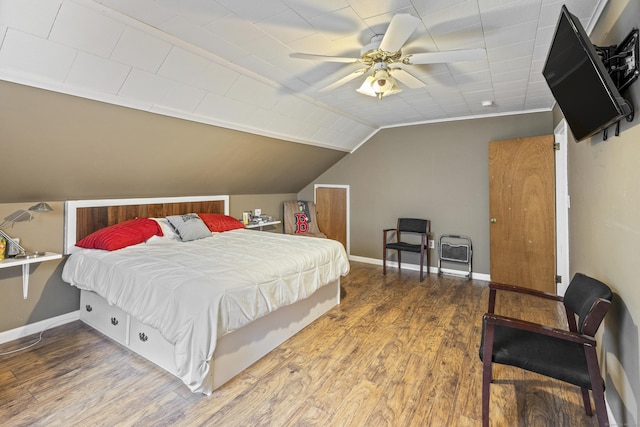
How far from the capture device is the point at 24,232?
9.27 feet

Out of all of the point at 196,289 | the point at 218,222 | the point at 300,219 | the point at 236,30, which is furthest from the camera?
the point at 300,219

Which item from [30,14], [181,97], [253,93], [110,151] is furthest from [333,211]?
[30,14]

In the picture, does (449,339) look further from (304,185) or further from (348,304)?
(304,185)

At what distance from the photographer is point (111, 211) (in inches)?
136

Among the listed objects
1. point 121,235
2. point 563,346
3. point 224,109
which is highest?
point 224,109

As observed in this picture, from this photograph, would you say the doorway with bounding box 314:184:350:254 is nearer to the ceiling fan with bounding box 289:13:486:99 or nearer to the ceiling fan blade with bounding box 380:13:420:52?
the ceiling fan with bounding box 289:13:486:99

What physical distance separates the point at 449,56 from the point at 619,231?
4.68 feet

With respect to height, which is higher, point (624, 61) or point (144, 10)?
point (144, 10)

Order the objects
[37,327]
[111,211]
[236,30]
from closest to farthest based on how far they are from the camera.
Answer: [236,30] < [37,327] < [111,211]

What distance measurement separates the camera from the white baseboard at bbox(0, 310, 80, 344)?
2731 mm

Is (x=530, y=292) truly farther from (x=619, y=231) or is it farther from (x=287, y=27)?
(x=287, y=27)

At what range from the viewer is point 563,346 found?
175 centimetres

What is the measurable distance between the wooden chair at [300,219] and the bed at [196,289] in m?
1.95

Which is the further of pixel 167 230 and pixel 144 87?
pixel 167 230
